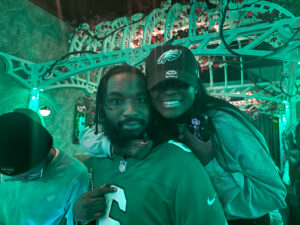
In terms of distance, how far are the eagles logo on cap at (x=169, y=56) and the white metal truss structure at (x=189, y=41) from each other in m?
3.21

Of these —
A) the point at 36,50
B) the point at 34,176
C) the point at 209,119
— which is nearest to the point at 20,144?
the point at 34,176

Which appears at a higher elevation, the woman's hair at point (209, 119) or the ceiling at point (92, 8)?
the ceiling at point (92, 8)

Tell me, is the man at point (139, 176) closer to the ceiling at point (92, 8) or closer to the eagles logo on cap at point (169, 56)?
the eagles logo on cap at point (169, 56)

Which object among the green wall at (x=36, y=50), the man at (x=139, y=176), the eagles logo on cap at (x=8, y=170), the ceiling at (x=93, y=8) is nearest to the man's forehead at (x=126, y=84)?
the man at (x=139, y=176)

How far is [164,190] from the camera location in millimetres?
978

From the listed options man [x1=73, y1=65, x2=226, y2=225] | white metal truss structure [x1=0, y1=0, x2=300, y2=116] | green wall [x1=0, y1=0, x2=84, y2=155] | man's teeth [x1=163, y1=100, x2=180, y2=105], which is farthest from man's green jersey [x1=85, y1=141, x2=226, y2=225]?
green wall [x1=0, y1=0, x2=84, y2=155]

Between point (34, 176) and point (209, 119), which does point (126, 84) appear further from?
point (34, 176)

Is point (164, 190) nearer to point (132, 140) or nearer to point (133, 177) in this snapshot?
point (133, 177)

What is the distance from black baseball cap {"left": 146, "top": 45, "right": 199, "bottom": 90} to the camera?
128 centimetres

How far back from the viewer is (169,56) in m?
1.35

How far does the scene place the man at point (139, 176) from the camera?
927 millimetres

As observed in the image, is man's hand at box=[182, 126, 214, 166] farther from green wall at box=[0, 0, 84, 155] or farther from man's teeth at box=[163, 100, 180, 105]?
green wall at box=[0, 0, 84, 155]

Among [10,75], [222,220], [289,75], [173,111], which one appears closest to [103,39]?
[10,75]

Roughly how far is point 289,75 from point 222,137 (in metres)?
6.30
